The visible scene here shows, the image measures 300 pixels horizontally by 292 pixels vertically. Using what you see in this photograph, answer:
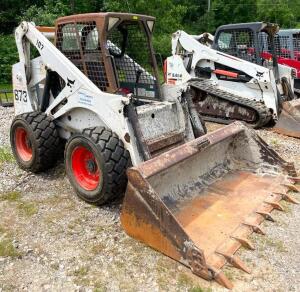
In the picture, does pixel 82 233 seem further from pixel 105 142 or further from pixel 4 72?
pixel 4 72

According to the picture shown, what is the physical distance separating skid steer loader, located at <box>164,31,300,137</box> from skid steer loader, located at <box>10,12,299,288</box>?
8.01 feet

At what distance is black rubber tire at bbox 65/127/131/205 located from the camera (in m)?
4.05

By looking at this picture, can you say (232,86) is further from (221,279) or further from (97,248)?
(221,279)

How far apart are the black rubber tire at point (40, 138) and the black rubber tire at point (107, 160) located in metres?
0.79

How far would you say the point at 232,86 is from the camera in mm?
8297

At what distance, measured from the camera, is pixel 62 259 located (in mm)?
3498

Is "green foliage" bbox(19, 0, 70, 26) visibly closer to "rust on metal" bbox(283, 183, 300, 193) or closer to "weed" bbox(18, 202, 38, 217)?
"weed" bbox(18, 202, 38, 217)

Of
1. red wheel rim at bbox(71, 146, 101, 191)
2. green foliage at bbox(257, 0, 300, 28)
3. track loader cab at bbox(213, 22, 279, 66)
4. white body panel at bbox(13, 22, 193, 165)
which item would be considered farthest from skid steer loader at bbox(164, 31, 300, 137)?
green foliage at bbox(257, 0, 300, 28)

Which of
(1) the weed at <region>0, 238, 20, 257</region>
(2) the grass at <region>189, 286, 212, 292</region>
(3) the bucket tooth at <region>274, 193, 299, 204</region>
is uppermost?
(1) the weed at <region>0, 238, 20, 257</region>

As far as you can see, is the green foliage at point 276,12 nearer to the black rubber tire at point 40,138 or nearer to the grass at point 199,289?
the black rubber tire at point 40,138

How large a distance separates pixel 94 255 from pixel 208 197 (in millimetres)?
1395

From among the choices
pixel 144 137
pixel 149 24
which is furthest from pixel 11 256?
pixel 149 24

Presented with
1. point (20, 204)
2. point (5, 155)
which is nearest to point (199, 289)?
point (20, 204)

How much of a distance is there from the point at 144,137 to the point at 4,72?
14.6 m
